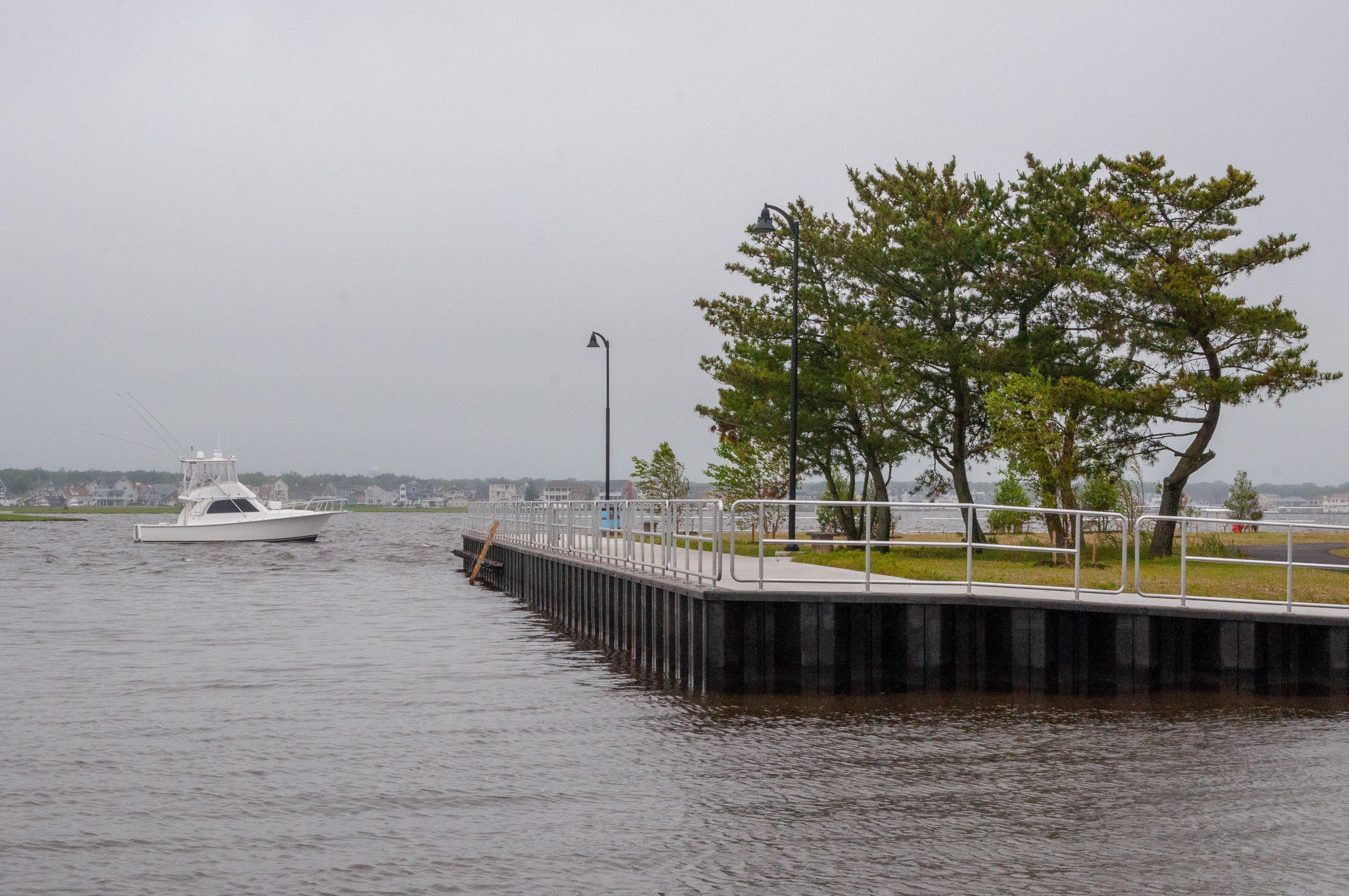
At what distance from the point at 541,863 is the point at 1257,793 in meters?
5.96

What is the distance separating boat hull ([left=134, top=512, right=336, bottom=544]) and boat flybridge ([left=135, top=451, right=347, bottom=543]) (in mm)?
27

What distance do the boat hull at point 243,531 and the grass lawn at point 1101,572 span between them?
160ft

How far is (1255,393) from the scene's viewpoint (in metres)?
29.0

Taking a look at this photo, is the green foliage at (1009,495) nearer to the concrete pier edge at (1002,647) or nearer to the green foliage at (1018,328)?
the green foliage at (1018,328)

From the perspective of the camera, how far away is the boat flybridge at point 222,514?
228ft

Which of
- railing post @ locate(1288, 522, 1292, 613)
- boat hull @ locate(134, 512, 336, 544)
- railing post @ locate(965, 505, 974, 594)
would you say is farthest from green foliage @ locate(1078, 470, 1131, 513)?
boat hull @ locate(134, 512, 336, 544)

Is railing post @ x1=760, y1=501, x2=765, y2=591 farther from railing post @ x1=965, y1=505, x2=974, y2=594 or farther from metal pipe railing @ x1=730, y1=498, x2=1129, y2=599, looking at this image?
railing post @ x1=965, y1=505, x2=974, y2=594

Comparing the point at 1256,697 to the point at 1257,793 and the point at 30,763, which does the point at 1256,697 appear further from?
the point at 30,763

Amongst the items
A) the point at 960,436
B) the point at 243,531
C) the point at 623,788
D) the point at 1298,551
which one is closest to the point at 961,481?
the point at 960,436

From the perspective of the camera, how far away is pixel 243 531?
69562mm

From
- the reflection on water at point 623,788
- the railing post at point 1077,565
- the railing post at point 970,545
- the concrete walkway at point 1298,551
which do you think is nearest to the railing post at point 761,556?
the reflection on water at point 623,788

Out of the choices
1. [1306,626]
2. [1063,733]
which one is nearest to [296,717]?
[1063,733]

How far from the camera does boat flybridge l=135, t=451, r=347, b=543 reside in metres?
69.6

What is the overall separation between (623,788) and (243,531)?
6239cm
